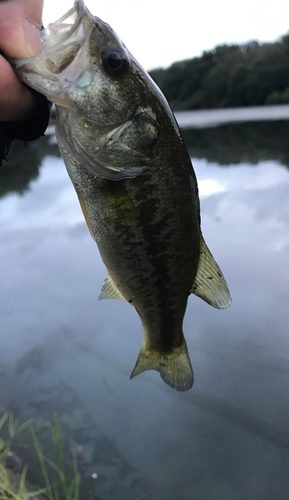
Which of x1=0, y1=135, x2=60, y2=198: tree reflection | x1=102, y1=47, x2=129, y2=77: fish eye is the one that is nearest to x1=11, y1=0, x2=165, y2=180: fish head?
x1=102, y1=47, x2=129, y2=77: fish eye

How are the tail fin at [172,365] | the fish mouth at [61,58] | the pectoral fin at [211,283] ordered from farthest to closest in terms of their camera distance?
the tail fin at [172,365] → the pectoral fin at [211,283] → the fish mouth at [61,58]

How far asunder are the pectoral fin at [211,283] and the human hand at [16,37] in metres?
1.26

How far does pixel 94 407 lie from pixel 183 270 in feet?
9.10

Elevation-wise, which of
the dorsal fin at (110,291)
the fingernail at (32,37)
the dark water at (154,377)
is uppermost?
the fingernail at (32,37)

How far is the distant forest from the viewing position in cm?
5459

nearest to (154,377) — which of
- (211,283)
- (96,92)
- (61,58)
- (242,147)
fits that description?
(211,283)

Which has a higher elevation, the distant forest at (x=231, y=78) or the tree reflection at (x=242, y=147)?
the distant forest at (x=231, y=78)

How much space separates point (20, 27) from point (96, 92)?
0.37m

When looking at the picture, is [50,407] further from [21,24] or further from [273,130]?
[273,130]

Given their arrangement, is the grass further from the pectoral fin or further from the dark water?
the pectoral fin

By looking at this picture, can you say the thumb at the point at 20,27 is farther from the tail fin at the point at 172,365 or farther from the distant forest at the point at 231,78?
the distant forest at the point at 231,78

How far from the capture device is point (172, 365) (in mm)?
2338

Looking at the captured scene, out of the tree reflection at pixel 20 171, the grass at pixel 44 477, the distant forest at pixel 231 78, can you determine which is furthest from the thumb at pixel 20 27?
the distant forest at pixel 231 78

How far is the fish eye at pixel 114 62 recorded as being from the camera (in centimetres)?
141
